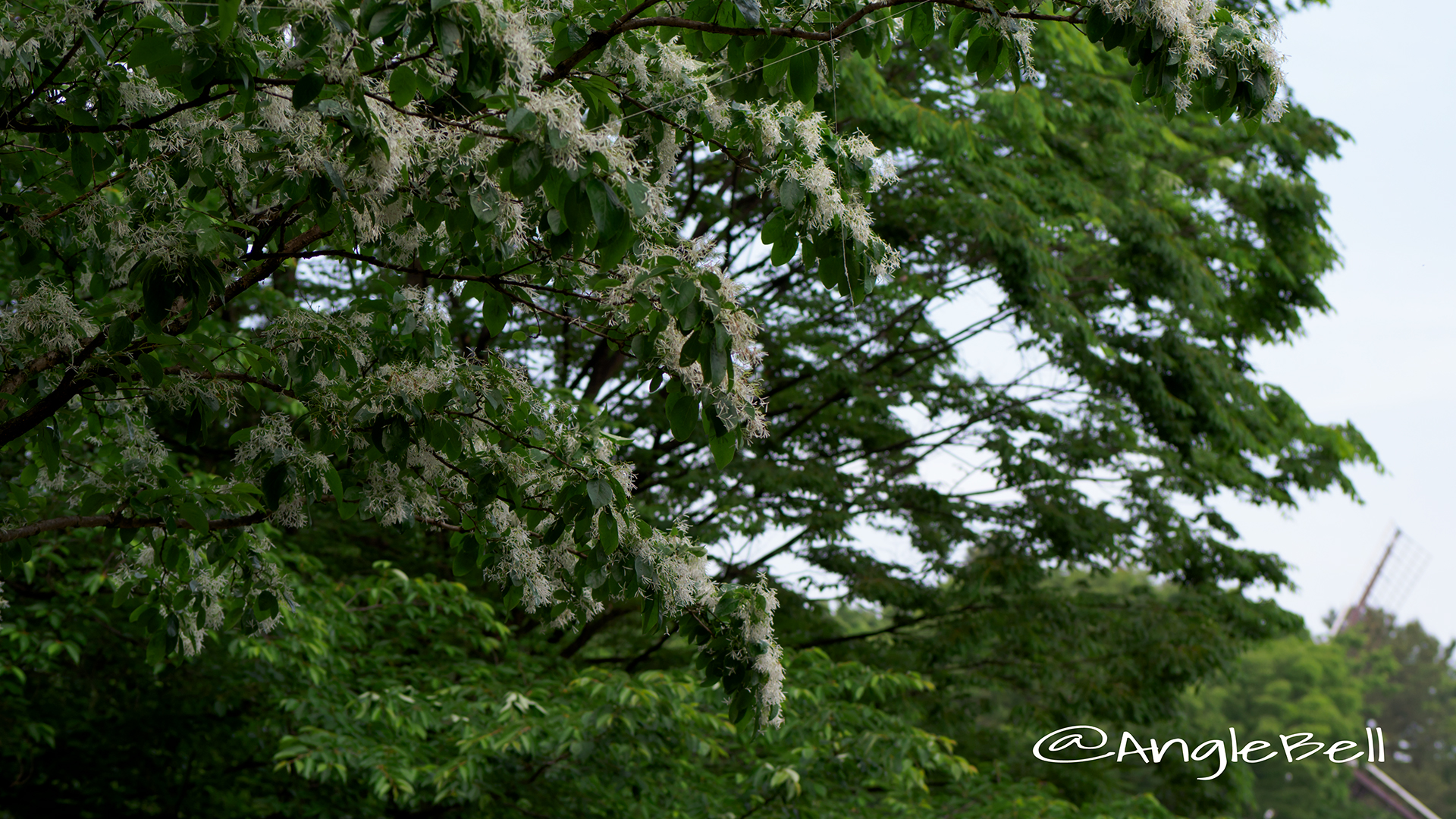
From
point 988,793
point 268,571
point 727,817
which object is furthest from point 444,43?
point 988,793

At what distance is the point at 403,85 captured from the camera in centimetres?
196

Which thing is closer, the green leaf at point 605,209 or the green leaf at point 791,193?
the green leaf at point 605,209

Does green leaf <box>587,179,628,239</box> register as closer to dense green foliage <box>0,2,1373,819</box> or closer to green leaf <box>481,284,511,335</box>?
dense green foliage <box>0,2,1373,819</box>

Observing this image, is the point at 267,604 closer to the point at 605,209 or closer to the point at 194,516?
the point at 194,516

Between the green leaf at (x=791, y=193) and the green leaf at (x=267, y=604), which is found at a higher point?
the green leaf at (x=791, y=193)

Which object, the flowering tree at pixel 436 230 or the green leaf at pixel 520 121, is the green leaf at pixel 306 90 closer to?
the flowering tree at pixel 436 230

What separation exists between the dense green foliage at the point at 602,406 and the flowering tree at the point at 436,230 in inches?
0.5

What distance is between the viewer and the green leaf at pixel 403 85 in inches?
76.9

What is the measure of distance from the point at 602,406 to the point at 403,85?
5.66m

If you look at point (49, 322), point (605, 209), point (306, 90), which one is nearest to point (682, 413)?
point (605, 209)

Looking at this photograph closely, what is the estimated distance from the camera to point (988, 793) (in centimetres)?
627

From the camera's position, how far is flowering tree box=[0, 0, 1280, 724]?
2016 mm

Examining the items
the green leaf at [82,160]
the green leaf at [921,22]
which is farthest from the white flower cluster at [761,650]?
the green leaf at [82,160]

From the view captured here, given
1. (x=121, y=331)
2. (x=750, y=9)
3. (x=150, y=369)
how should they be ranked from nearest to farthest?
1. (x=750, y=9)
2. (x=121, y=331)
3. (x=150, y=369)
